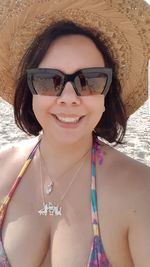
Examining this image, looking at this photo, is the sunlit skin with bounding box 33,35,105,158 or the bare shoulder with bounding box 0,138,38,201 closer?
the sunlit skin with bounding box 33,35,105,158

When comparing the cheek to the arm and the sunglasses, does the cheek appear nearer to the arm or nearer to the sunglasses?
the sunglasses

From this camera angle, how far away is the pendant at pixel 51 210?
2.40 m

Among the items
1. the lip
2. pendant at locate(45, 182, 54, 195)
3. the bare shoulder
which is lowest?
pendant at locate(45, 182, 54, 195)

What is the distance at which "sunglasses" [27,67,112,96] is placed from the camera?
87.9 inches

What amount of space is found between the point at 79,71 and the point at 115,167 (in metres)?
0.46

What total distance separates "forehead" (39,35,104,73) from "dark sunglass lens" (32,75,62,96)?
5 centimetres

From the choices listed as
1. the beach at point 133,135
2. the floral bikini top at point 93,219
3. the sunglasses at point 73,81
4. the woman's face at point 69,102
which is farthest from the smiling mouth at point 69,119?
the beach at point 133,135

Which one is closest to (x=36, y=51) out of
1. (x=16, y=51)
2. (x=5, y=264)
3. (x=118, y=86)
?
(x=16, y=51)

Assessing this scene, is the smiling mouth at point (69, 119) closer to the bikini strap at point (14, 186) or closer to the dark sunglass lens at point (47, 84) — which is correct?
the dark sunglass lens at point (47, 84)

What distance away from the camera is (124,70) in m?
2.60

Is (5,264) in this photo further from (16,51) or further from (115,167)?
(16,51)

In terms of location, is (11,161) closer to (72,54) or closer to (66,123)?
(66,123)

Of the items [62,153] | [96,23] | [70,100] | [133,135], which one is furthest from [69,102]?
[133,135]

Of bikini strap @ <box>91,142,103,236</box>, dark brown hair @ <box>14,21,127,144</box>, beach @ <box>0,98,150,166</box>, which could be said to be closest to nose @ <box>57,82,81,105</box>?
dark brown hair @ <box>14,21,127,144</box>
